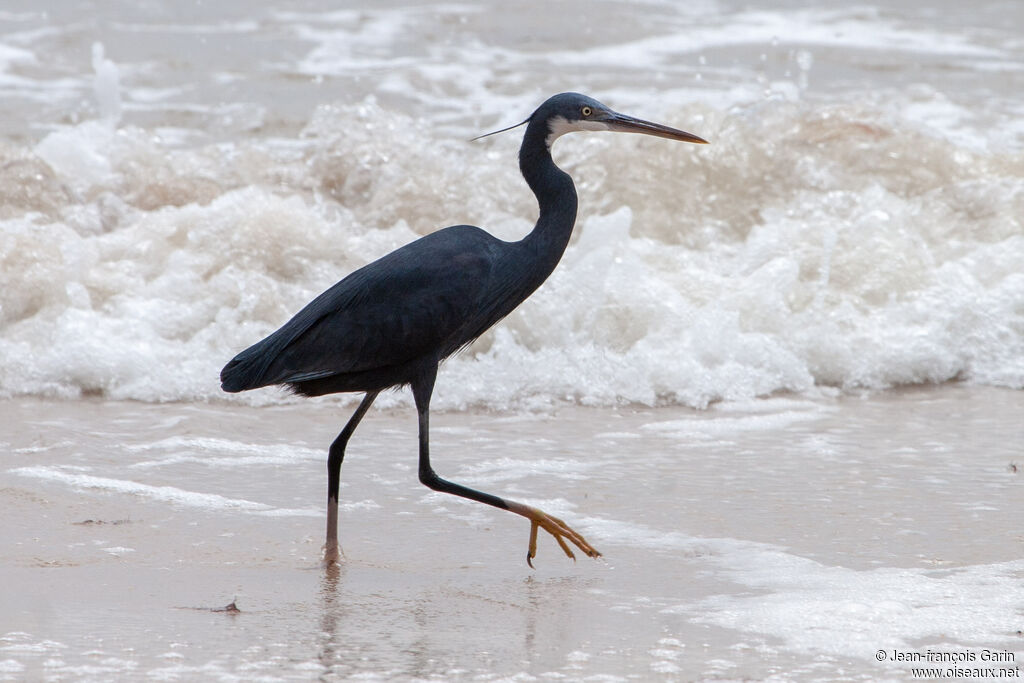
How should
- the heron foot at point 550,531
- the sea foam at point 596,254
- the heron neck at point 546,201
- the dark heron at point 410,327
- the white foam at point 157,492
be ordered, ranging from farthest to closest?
the sea foam at point 596,254
the white foam at point 157,492
the heron neck at point 546,201
the dark heron at point 410,327
the heron foot at point 550,531

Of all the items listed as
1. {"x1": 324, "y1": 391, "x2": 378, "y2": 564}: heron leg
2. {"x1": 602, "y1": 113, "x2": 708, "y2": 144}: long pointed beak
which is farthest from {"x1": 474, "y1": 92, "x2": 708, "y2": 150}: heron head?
{"x1": 324, "y1": 391, "x2": 378, "y2": 564}: heron leg

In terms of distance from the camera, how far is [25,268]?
22.5ft

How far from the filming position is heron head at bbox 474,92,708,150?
4.25 m

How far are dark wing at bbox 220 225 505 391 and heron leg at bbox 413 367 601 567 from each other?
0.12 m

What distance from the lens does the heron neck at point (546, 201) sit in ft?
13.8

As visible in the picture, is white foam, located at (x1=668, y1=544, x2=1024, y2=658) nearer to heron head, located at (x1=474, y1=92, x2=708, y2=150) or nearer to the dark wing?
the dark wing

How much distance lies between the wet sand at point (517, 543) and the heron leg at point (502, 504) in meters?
0.08

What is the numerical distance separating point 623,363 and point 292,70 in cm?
643

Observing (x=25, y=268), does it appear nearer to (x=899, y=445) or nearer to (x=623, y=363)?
(x=623, y=363)

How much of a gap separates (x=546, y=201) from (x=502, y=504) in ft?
3.18

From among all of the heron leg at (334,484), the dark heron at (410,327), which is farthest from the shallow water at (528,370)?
the dark heron at (410,327)

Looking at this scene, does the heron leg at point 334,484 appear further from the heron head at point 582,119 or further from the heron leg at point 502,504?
the heron head at point 582,119

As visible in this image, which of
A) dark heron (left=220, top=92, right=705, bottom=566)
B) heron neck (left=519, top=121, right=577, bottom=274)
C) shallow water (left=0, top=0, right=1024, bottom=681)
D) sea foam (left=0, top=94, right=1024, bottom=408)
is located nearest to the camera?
shallow water (left=0, top=0, right=1024, bottom=681)

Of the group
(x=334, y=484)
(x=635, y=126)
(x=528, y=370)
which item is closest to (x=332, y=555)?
(x=334, y=484)
